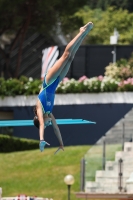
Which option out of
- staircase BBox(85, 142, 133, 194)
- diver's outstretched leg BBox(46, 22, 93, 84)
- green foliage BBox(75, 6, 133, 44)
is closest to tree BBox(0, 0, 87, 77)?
staircase BBox(85, 142, 133, 194)

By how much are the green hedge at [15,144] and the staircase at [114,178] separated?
753cm

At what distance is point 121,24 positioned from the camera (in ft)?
255

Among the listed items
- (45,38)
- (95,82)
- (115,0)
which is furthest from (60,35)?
(115,0)

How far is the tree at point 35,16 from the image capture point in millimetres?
49406

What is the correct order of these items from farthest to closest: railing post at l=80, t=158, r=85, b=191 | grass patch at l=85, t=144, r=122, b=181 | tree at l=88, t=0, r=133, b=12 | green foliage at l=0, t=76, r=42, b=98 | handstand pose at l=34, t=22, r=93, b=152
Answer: tree at l=88, t=0, r=133, b=12
green foliage at l=0, t=76, r=42, b=98
grass patch at l=85, t=144, r=122, b=181
railing post at l=80, t=158, r=85, b=191
handstand pose at l=34, t=22, r=93, b=152

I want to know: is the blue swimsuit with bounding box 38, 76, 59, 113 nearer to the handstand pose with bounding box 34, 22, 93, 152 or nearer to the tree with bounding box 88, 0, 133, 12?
the handstand pose with bounding box 34, 22, 93, 152

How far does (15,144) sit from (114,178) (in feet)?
28.9

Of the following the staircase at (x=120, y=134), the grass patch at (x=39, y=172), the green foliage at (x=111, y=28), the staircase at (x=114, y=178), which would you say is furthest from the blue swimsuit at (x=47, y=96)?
the green foliage at (x=111, y=28)

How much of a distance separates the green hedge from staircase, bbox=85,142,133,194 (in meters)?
7.53

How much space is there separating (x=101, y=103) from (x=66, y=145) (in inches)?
95.1

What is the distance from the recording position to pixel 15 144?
124 feet

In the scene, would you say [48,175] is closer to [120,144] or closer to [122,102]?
[120,144]

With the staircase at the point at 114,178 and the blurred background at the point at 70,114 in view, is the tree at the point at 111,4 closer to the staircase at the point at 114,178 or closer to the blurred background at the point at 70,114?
the blurred background at the point at 70,114

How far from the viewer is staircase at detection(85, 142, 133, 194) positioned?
1156 inches
